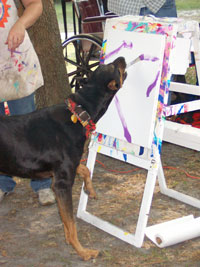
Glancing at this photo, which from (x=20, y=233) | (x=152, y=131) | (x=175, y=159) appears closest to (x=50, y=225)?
(x=20, y=233)

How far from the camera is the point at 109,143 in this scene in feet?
11.3

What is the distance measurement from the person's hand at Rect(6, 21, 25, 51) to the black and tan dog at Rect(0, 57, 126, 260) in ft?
1.97

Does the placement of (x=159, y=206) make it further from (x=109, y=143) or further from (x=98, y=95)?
(x=98, y=95)

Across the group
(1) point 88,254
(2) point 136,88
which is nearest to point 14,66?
(2) point 136,88

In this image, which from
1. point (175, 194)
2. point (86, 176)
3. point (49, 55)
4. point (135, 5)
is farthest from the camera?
point (49, 55)

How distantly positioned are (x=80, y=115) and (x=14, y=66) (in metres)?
0.93

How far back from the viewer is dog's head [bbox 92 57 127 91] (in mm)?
2990

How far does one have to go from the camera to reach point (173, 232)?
10.5 feet

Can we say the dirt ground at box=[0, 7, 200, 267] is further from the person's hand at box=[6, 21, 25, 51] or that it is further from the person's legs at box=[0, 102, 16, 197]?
the person's hand at box=[6, 21, 25, 51]

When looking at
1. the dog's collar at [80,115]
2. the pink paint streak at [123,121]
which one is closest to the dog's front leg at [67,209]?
the dog's collar at [80,115]

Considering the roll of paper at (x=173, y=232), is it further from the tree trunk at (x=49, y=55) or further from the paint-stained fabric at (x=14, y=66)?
the tree trunk at (x=49, y=55)

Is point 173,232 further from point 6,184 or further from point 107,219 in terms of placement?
point 6,184

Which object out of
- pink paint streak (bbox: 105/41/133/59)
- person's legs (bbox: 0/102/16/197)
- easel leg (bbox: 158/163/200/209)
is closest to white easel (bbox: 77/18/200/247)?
pink paint streak (bbox: 105/41/133/59)

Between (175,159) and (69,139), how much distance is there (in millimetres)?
2236
